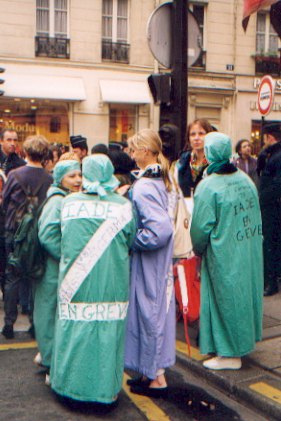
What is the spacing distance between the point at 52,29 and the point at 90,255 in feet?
54.7

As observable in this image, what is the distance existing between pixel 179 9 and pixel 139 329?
392 centimetres

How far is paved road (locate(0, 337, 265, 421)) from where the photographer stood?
3.95m

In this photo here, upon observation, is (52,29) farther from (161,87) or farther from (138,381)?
(138,381)

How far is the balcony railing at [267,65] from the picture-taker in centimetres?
2155

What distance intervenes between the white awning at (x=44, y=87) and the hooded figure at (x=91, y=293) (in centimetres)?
1474

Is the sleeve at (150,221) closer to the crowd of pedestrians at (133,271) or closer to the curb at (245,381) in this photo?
the crowd of pedestrians at (133,271)

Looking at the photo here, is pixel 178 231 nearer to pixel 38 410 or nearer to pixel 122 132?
pixel 38 410

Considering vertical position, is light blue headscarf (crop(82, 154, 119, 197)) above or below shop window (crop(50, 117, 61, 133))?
below

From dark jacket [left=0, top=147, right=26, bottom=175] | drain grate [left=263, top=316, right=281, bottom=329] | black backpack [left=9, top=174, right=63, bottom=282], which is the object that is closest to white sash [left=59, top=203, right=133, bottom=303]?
black backpack [left=9, top=174, right=63, bottom=282]

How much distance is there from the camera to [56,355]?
3959 mm

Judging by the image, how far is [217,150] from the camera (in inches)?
179

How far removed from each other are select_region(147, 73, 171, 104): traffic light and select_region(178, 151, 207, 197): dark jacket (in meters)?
0.89

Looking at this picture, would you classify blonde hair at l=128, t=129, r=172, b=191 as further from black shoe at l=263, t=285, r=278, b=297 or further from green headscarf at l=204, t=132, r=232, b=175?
black shoe at l=263, t=285, r=278, b=297

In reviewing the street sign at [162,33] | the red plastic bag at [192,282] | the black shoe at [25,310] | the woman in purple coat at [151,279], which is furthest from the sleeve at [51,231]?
the street sign at [162,33]
